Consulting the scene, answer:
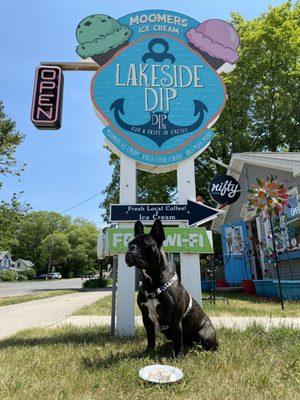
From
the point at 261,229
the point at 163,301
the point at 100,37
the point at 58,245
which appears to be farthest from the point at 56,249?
the point at 163,301

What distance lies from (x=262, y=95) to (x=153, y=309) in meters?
23.3

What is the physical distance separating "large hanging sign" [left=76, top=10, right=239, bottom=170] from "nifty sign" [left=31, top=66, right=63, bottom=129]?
2.35ft

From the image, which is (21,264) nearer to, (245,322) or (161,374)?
(245,322)

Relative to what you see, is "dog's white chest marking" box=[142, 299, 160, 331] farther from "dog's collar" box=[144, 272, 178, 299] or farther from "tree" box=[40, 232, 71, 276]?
"tree" box=[40, 232, 71, 276]

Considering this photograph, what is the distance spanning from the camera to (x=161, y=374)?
9.63ft

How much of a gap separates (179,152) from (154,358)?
131 inches

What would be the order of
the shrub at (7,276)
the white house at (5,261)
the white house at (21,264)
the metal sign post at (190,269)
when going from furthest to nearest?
the white house at (21,264) → the white house at (5,261) → the shrub at (7,276) → the metal sign post at (190,269)

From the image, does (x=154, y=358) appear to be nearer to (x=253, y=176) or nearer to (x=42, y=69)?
(x=42, y=69)

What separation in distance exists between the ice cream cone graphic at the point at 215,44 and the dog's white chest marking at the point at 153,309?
449 centimetres

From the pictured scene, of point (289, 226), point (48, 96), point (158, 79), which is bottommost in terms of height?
point (289, 226)

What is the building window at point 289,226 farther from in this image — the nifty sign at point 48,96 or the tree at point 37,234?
the tree at point 37,234

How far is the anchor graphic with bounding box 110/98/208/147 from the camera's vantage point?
5.89m

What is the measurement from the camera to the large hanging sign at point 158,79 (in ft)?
19.3

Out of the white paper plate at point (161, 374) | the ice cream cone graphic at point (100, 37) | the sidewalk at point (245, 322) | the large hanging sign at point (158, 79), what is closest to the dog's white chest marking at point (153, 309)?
the white paper plate at point (161, 374)
